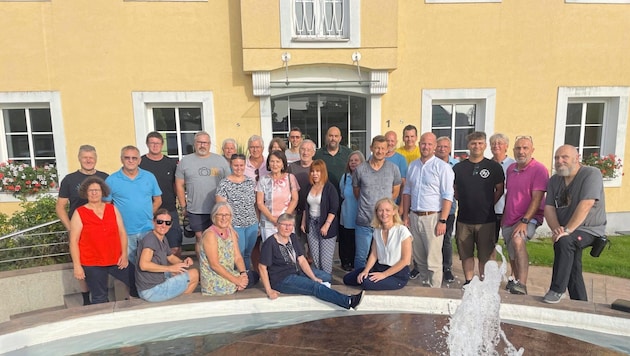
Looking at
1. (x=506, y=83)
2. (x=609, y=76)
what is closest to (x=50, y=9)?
(x=506, y=83)

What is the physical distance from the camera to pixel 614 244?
6.43 meters

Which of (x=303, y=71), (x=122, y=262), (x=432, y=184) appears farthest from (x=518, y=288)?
(x=303, y=71)

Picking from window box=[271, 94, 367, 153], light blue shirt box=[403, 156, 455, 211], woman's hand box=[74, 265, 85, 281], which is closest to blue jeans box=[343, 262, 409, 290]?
light blue shirt box=[403, 156, 455, 211]

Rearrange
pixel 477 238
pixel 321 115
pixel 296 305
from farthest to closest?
pixel 321 115 → pixel 477 238 → pixel 296 305

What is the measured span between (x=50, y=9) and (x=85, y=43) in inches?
29.7

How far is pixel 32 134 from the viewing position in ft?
22.7

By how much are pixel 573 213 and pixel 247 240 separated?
10.6 feet

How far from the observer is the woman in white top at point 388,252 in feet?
11.8

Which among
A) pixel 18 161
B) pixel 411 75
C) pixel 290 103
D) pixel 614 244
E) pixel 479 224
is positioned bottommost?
pixel 614 244

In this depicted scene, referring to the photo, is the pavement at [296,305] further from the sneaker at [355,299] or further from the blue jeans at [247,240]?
the blue jeans at [247,240]

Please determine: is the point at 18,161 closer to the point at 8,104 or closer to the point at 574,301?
the point at 8,104

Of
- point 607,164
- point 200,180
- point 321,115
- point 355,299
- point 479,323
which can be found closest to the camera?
point 479,323

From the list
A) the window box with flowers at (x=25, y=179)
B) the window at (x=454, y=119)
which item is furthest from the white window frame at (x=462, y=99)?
the window box with flowers at (x=25, y=179)

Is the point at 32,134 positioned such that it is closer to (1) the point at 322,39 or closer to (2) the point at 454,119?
(1) the point at 322,39
